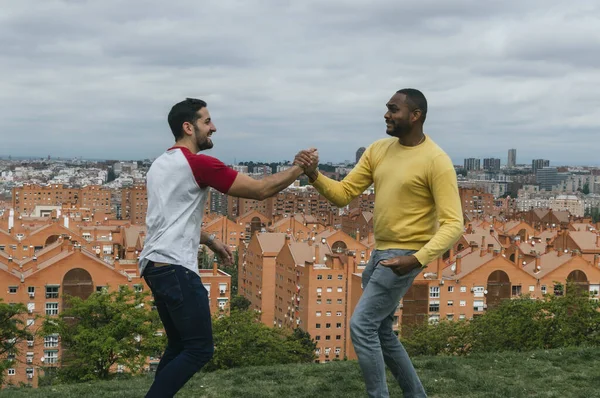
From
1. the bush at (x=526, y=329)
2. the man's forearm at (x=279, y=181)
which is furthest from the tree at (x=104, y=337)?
the man's forearm at (x=279, y=181)

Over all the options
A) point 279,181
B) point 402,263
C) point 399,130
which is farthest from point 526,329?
point 279,181

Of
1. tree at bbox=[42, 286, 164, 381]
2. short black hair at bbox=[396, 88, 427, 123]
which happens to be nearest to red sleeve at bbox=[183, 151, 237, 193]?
short black hair at bbox=[396, 88, 427, 123]

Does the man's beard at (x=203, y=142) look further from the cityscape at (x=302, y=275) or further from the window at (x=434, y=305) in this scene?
the window at (x=434, y=305)

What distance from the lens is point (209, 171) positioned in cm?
450

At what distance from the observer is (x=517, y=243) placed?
56.5 m

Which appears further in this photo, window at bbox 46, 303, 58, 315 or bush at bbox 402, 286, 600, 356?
window at bbox 46, 303, 58, 315

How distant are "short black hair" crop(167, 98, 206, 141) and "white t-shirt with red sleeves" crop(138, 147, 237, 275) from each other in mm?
267

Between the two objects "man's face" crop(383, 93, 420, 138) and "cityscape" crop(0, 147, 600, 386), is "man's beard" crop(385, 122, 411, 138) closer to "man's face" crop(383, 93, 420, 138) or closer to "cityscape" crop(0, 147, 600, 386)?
"man's face" crop(383, 93, 420, 138)

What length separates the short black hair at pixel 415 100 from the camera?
5082mm

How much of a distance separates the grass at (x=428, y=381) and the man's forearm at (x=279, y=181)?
103 inches

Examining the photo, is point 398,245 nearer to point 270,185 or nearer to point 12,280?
point 270,185

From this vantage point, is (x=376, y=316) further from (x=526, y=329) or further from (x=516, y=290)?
(x=516, y=290)

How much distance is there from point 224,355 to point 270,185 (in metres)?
20.6

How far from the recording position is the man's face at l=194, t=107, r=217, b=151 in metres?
4.74
